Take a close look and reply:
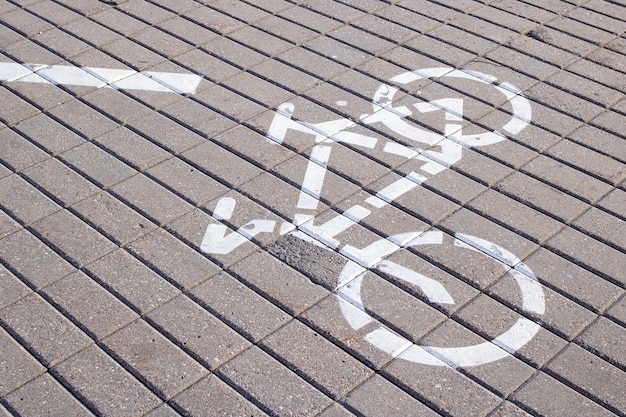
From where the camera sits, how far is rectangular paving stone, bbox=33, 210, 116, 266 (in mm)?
4016

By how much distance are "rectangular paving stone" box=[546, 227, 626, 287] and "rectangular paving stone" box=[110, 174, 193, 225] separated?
176 centimetres

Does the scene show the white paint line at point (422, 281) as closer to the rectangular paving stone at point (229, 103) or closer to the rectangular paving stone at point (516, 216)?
the rectangular paving stone at point (516, 216)

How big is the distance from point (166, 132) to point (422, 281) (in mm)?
1762

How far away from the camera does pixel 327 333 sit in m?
3.63

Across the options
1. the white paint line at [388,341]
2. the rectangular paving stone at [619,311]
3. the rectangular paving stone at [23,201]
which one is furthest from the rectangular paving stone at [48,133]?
the rectangular paving stone at [619,311]

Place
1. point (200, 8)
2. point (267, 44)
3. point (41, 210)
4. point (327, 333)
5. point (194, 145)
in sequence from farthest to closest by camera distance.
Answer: point (200, 8) < point (267, 44) < point (194, 145) < point (41, 210) < point (327, 333)

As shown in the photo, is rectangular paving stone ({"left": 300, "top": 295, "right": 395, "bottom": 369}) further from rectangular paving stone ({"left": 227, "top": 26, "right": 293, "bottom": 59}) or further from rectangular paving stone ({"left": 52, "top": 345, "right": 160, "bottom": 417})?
rectangular paving stone ({"left": 227, "top": 26, "right": 293, "bottom": 59})

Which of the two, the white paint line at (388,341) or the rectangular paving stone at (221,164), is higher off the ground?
the rectangular paving stone at (221,164)

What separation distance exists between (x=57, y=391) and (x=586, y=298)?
220cm

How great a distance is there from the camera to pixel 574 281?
391 centimetres

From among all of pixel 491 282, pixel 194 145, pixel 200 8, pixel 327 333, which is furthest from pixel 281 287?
pixel 200 8

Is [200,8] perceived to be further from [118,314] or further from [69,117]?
[118,314]

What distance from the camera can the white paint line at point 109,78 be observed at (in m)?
5.27

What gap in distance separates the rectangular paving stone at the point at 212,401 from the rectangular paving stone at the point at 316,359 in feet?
0.83
